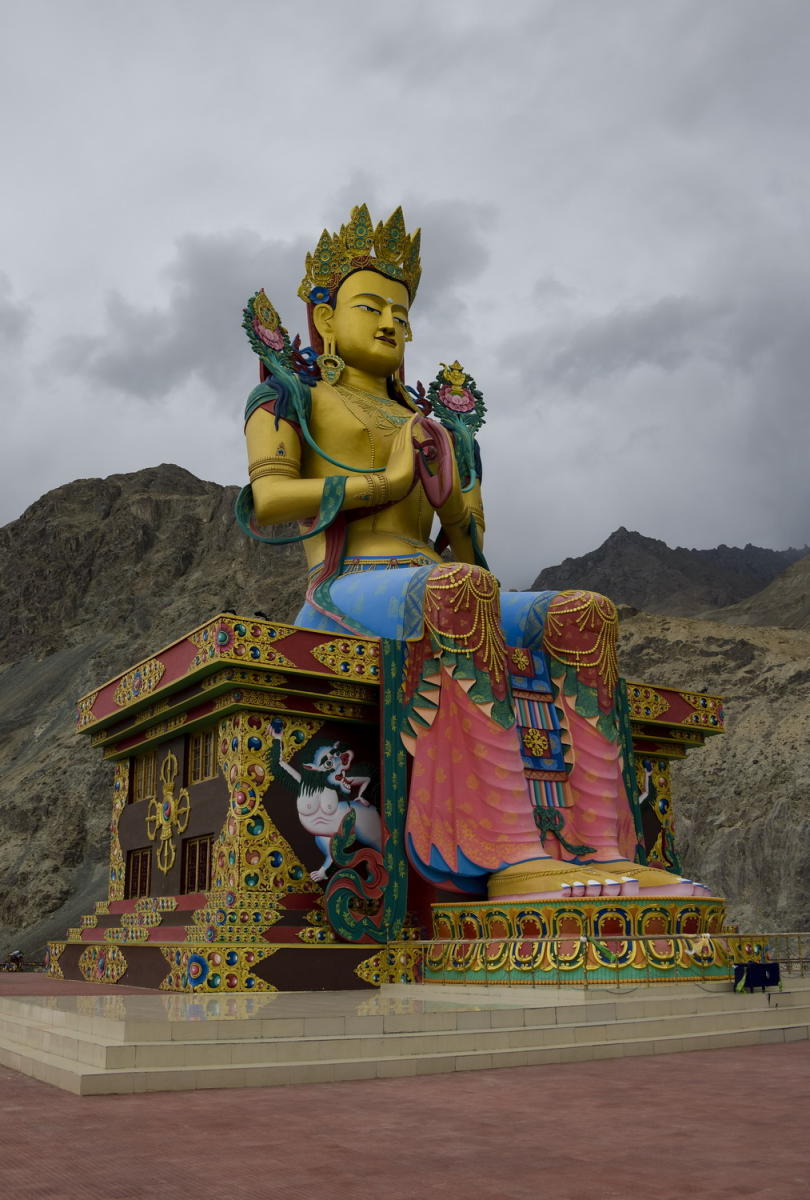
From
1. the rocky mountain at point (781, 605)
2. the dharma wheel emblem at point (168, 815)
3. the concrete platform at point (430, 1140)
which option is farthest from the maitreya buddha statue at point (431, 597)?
the rocky mountain at point (781, 605)

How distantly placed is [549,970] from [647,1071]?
2771 millimetres

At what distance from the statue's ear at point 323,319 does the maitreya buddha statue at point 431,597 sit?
0.09ft

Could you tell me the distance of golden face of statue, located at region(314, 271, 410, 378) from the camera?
44.8ft

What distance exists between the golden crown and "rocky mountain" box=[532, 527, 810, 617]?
46.4 metres

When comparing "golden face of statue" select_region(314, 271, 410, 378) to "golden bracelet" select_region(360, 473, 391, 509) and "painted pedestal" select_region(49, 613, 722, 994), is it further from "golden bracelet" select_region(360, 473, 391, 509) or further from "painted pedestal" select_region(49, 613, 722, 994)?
"painted pedestal" select_region(49, 613, 722, 994)

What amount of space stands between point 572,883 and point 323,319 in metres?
7.75

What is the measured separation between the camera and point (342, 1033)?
6.30 m

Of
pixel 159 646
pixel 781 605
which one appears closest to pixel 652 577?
pixel 781 605

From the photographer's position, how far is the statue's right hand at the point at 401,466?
40.8ft

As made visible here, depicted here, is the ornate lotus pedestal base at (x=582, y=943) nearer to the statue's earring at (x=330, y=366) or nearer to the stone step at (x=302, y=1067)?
the stone step at (x=302, y=1067)

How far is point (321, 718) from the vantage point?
11.1 m

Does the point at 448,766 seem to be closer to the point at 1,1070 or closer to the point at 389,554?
the point at 389,554

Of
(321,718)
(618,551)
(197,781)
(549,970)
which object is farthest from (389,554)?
(618,551)

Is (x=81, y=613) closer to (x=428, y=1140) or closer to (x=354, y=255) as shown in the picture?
(x=354, y=255)
